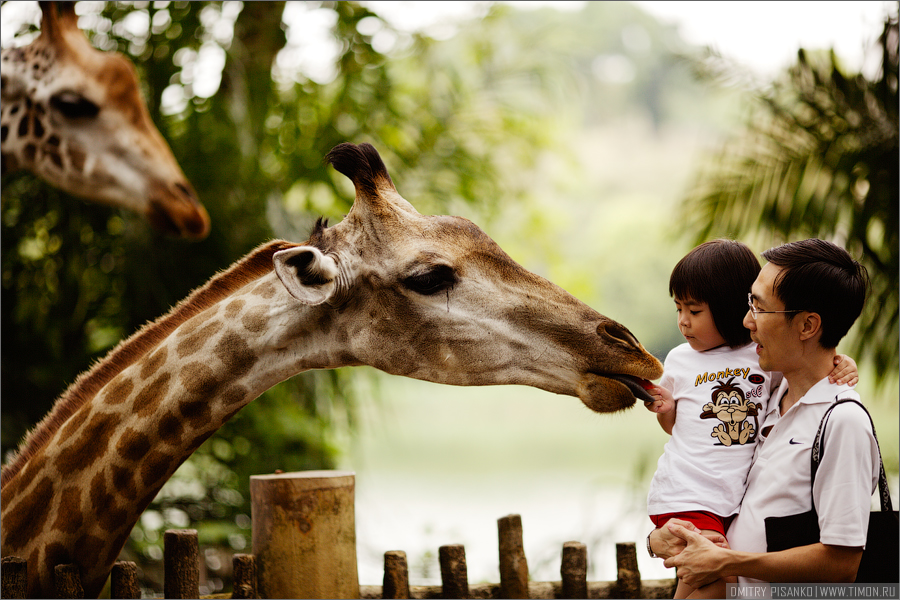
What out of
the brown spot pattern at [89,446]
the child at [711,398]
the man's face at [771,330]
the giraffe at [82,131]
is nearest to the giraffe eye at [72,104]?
the giraffe at [82,131]

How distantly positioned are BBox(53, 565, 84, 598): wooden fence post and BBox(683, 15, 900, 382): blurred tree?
364 cm

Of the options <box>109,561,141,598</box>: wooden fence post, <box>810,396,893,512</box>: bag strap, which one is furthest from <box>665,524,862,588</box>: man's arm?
<box>109,561,141,598</box>: wooden fence post

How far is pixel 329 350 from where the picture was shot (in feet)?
6.73

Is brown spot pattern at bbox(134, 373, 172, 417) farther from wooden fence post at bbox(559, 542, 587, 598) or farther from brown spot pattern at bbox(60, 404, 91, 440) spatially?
wooden fence post at bbox(559, 542, 587, 598)

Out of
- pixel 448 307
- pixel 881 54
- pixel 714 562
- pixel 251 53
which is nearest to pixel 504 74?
pixel 251 53

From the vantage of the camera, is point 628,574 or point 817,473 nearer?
point 817,473

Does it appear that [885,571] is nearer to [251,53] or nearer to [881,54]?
[881,54]

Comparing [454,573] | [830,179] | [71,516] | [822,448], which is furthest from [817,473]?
[830,179]

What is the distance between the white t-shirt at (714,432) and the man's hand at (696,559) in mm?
85

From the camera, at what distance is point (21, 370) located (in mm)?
4977

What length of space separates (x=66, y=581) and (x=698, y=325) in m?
1.92

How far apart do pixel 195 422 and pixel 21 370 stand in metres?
3.66

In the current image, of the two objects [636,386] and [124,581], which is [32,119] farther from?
[636,386]

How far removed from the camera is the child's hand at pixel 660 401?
1938 mm
